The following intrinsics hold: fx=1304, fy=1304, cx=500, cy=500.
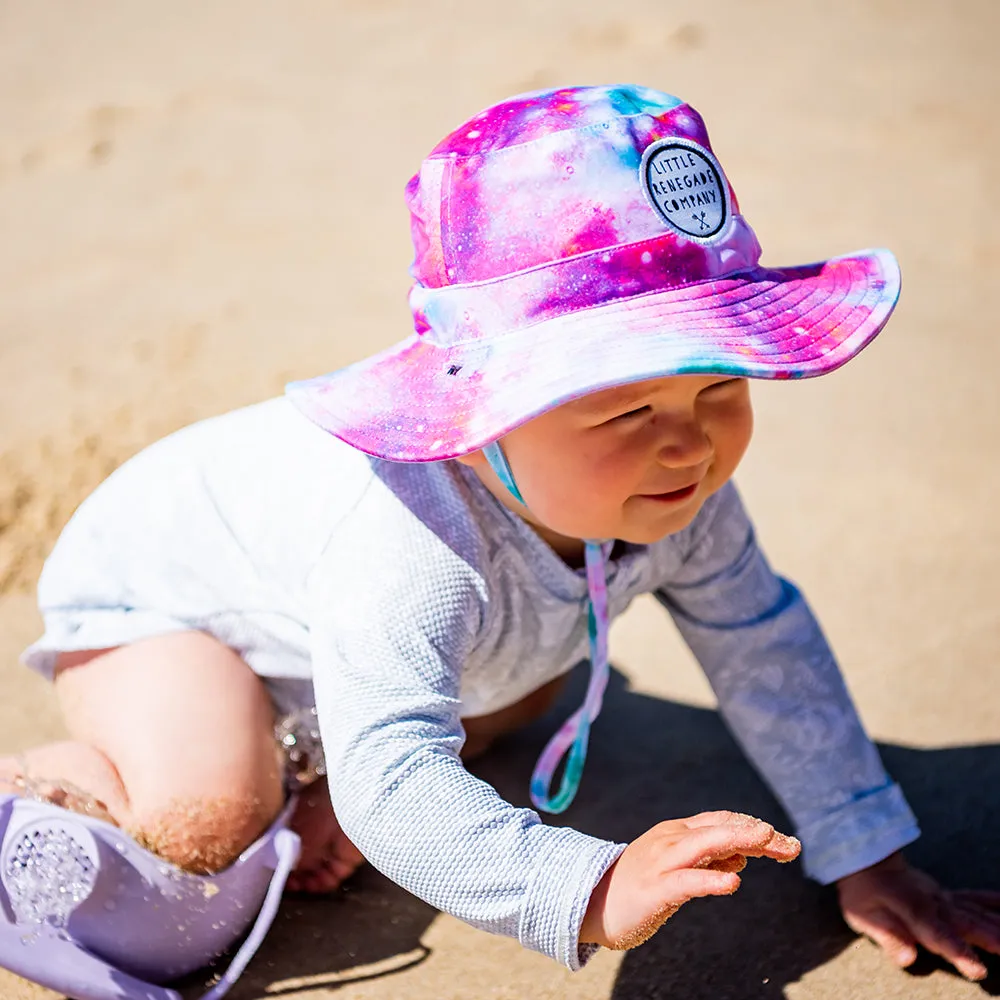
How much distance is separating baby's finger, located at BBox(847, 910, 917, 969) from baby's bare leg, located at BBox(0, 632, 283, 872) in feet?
2.05

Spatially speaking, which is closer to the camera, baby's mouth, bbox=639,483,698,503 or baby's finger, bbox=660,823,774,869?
baby's finger, bbox=660,823,774,869

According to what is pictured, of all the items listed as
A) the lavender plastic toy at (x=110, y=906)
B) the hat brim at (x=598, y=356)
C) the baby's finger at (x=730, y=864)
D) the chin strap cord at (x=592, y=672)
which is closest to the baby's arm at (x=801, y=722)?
the chin strap cord at (x=592, y=672)

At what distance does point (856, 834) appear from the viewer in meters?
1.40

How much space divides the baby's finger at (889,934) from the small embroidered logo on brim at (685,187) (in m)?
0.72

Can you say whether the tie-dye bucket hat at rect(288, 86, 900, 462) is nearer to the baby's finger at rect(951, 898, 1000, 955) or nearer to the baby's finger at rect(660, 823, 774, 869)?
the baby's finger at rect(660, 823, 774, 869)

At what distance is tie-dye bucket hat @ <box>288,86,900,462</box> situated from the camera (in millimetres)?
1099

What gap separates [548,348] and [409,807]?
411mm

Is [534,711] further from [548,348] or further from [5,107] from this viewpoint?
[5,107]

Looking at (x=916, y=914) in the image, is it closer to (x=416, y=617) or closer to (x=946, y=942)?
(x=946, y=942)

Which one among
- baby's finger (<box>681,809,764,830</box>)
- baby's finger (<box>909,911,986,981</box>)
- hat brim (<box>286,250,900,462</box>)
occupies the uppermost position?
hat brim (<box>286,250,900,462</box>)

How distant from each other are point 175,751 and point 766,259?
2.01 m

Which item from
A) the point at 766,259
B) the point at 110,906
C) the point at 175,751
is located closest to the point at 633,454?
the point at 175,751

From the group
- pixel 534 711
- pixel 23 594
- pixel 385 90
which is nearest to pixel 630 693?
pixel 534 711

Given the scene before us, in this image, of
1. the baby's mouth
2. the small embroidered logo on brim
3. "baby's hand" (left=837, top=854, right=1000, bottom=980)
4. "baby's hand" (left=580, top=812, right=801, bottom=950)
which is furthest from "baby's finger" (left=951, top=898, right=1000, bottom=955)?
the small embroidered logo on brim
